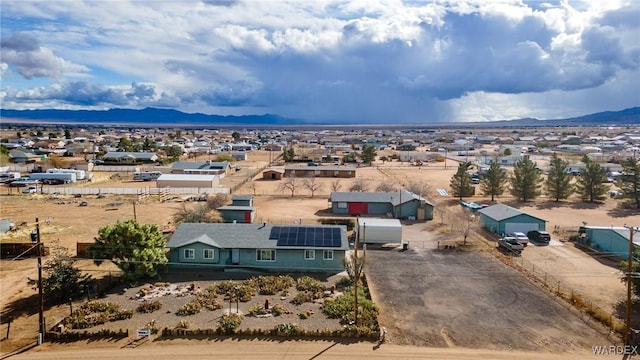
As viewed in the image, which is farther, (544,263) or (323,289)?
(544,263)

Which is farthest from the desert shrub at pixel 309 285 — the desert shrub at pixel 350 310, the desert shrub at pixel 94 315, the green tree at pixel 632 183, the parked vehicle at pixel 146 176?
the parked vehicle at pixel 146 176

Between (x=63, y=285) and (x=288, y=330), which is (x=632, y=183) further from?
(x=63, y=285)

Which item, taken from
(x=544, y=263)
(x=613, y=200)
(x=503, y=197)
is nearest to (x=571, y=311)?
(x=544, y=263)

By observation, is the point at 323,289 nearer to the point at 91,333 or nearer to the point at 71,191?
the point at 91,333

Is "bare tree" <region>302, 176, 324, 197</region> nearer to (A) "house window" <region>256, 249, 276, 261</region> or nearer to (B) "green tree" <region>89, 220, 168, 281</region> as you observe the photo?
(A) "house window" <region>256, 249, 276, 261</region>

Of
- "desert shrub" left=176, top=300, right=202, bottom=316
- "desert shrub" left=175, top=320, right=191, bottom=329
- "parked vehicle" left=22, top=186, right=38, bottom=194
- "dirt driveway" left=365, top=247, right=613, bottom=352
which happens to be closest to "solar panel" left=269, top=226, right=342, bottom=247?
"dirt driveway" left=365, top=247, right=613, bottom=352

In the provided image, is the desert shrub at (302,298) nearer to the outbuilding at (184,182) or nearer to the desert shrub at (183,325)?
the desert shrub at (183,325)

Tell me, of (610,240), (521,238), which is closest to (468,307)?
(521,238)
